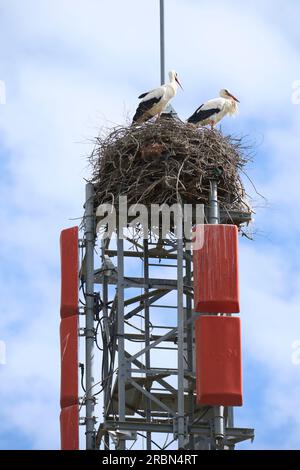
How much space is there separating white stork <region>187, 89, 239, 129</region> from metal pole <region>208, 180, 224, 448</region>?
313 centimetres

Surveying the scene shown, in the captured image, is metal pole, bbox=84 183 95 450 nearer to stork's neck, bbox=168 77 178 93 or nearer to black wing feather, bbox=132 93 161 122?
black wing feather, bbox=132 93 161 122

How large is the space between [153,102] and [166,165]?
8.72 ft

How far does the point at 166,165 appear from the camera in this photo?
38.2 metres

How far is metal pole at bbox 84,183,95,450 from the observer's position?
3665cm

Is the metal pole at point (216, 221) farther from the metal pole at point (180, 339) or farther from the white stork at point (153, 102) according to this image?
the white stork at point (153, 102)

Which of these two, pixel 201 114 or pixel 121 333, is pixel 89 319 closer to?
pixel 121 333

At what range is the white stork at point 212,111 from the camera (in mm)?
41125

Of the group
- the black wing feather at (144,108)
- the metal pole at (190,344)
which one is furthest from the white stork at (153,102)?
the metal pole at (190,344)

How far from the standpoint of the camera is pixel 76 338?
121ft

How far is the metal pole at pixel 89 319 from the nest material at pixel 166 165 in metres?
0.31

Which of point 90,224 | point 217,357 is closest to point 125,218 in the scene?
point 90,224

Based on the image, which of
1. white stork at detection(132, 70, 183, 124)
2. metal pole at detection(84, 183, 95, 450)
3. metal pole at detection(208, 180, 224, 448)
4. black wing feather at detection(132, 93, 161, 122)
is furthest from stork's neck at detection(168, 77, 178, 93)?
metal pole at detection(84, 183, 95, 450)

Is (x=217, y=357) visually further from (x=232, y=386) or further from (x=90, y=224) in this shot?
(x=90, y=224)

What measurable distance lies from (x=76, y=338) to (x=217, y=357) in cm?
235
